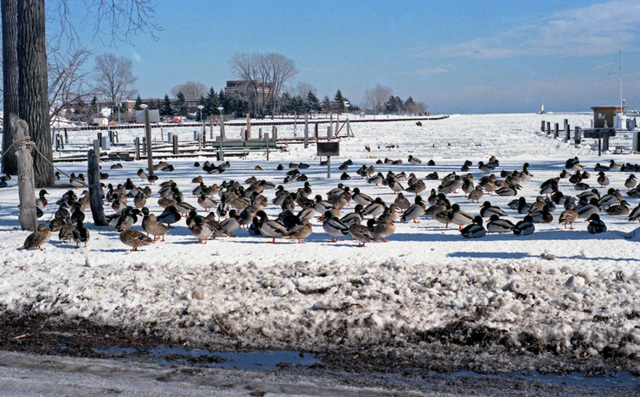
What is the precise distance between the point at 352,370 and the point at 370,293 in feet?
5.87

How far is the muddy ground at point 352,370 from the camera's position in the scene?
17.4 feet

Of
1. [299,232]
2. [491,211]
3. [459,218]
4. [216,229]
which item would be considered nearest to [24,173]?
[216,229]

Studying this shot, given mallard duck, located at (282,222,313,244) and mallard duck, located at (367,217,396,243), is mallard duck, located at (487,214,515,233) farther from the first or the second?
mallard duck, located at (282,222,313,244)

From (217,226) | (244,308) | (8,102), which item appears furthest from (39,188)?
(244,308)

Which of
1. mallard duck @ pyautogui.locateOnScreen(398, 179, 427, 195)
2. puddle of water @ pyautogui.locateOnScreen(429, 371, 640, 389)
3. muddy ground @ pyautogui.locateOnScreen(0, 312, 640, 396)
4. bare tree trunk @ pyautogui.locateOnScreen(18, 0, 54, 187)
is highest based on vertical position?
bare tree trunk @ pyautogui.locateOnScreen(18, 0, 54, 187)

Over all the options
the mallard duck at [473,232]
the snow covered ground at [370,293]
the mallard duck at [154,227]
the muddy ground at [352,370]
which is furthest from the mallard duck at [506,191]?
the muddy ground at [352,370]

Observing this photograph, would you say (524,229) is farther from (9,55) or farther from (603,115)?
(603,115)

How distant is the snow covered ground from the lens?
639 centimetres

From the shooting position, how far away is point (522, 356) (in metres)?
6.08

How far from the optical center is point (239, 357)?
6188mm

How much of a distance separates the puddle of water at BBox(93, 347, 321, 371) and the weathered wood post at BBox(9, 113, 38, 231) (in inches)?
210

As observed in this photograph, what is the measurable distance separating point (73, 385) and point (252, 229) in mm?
5479

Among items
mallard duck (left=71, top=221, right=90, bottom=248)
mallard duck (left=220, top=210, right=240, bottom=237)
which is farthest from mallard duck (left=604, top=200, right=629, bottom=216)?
mallard duck (left=71, top=221, right=90, bottom=248)

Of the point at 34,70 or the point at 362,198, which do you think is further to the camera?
the point at 34,70
